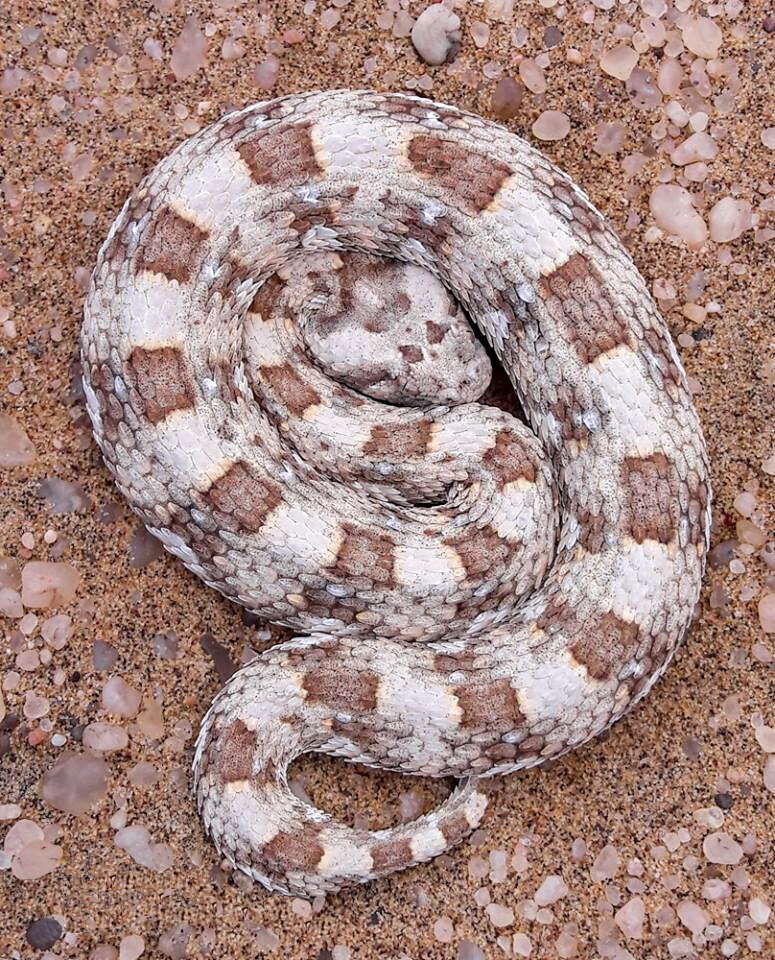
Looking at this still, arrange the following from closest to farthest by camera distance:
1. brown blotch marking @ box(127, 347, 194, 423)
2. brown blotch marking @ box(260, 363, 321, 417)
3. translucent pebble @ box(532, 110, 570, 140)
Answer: brown blotch marking @ box(127, 347, 194, 423) → brown blotch marking @ box(260, 363, 321, 417) → translucent pebble @ box(532, 110, 570, 140)

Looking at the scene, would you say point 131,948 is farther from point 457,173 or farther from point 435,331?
point 457,173

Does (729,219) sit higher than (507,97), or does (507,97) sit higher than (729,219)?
(507,97)

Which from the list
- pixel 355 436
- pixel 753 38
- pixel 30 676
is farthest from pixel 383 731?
pixel 753 38

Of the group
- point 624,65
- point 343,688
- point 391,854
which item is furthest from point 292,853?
point 624,65

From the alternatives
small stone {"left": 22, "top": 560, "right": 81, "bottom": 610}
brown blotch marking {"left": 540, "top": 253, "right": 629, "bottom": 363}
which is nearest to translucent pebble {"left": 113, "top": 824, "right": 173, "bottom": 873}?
small stone {"left": 22, "top": 560, "right": 81, "bottom": 610}

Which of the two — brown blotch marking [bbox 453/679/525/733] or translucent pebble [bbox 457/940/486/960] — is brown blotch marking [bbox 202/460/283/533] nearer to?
brown blotch marking [bbox 453/679/525/733]

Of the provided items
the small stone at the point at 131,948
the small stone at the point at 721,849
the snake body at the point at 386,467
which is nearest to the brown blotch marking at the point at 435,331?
the snake body at the point at 386,467

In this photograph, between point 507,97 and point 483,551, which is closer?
point 483,551
